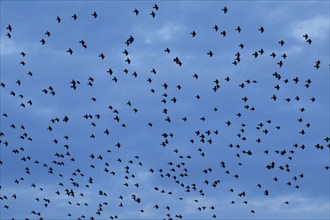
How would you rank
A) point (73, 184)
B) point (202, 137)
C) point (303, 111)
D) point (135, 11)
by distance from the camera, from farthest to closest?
1. point (73, 184)
2. point (202, 137)
3. point (303, 111)
4. point (135, 11)

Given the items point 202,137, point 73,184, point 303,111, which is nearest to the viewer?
point 303,111

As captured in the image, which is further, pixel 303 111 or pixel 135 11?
pixel 303 111

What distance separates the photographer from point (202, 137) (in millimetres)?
80375

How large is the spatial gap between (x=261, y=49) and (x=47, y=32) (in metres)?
22.4

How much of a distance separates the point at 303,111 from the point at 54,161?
3263cm

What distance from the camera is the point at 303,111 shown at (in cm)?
7412

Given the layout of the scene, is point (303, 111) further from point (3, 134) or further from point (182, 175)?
point (3, 134)

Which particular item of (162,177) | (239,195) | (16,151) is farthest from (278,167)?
(16,151)

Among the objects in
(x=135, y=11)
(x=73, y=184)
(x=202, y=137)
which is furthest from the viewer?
(x=73, y=184)

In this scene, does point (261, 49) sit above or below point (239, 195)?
above

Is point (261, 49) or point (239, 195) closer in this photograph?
point (261, 49)

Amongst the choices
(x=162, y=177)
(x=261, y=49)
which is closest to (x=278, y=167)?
(x=162, y=177)

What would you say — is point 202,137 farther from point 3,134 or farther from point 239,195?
point 3,134

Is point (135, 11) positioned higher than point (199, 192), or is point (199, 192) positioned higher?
point (135, 11)
